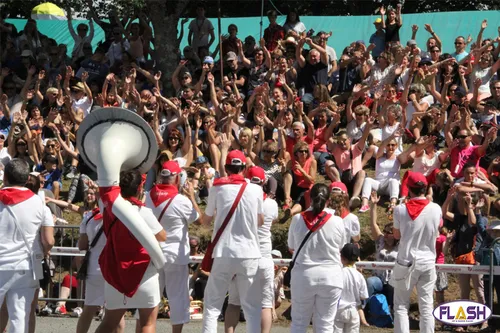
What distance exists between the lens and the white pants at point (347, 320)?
10.0 m

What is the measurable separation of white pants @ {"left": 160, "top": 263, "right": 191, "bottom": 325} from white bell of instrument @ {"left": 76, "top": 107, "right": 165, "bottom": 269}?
3.67ft

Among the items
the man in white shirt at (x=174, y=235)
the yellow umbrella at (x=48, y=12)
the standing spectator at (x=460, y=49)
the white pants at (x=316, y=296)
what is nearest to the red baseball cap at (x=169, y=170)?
the man in white shirt at (x=174, y=235)

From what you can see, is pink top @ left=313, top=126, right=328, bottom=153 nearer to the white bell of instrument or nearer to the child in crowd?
the child in crowd

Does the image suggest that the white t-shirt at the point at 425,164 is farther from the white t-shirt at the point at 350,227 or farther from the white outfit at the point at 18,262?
the white outfit at the point at 18,262

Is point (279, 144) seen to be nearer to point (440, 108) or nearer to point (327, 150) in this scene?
point (327, 150)

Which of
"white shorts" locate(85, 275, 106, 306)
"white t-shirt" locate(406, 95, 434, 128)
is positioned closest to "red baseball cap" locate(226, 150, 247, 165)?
"white shorts" locate(85, 275, 106, 306)

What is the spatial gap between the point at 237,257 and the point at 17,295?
1.97 meters

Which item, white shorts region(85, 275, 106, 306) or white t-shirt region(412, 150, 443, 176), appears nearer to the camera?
white shorts region(85, 275, 106, 306)

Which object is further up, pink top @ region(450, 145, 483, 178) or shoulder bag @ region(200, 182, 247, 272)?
pink top @ region(450, 145, 483, 178)

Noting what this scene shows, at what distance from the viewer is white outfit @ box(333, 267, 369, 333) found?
10.0 metres

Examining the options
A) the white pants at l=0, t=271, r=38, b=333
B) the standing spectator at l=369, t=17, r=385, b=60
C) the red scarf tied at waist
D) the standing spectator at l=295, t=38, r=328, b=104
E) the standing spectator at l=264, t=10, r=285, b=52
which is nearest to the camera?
the red scarf tied at waist

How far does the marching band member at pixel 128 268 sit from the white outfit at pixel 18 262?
24.4 inches

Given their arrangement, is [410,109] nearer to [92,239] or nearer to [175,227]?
[175,227]

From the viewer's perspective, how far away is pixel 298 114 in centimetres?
1595
